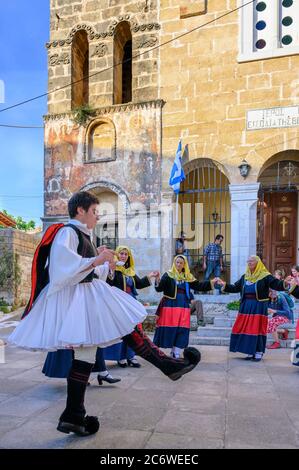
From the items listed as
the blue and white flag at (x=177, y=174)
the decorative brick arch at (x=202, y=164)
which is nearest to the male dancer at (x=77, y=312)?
the blue and white flag at (x=177, y=174)

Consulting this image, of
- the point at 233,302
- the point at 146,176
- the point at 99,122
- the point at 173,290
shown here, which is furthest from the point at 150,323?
the point at 99,122

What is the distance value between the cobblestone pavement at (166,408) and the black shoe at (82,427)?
0.06 meters

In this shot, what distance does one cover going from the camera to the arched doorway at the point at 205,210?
41.7ft

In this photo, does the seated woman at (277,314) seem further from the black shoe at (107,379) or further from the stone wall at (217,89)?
the black shoe at (107,379)

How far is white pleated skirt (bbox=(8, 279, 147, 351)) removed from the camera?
117 inches

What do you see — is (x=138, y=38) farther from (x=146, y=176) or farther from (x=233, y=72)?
(x=146, y=176)

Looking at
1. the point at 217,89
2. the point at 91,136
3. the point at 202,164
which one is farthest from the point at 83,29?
the point at 202,164

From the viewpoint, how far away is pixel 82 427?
3131mm

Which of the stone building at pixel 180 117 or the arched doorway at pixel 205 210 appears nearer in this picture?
the stone building at pixel 180 117

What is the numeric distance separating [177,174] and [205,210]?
2.55 m

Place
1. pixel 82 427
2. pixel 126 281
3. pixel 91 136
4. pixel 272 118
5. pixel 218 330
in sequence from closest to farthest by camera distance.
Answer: pixel 82 427 < pixel 126 281 < pixel 218 330 < pixel 272 118 < pixel 91 136

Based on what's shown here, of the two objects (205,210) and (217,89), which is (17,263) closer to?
(205,210)

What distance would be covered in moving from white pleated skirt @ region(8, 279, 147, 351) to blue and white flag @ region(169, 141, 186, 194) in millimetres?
8323
